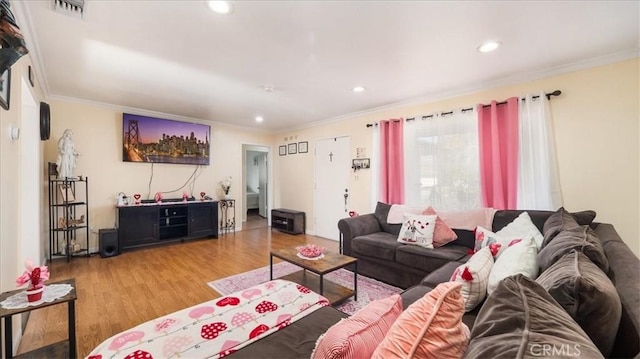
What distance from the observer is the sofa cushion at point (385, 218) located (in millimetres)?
3580

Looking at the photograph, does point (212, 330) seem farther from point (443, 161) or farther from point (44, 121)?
point (44, 121)

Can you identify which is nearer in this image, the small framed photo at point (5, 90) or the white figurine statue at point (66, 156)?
the small framed photo at point (5, 90)

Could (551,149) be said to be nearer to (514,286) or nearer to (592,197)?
(592,197)

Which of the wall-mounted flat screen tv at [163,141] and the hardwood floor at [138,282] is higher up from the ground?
the wall-mounted flat screen tv at [163,141]

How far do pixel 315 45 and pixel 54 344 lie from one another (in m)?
3.01

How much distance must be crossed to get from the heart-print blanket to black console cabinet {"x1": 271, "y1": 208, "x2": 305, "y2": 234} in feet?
12.6

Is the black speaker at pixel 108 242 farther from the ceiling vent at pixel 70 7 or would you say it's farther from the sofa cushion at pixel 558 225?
the sofa cushion at pixel 558 225

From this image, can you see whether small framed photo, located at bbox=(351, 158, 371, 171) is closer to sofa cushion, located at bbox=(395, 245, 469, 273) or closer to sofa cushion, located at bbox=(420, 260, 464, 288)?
sofa cushion, located at bbox=(395, 245, 469, 273)

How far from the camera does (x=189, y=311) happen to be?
1.53 metres

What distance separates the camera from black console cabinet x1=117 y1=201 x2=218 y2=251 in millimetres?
4180

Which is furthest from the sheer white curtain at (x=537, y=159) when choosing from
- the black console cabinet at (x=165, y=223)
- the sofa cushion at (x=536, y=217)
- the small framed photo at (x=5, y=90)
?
the black console cabinet at (x=165, y=223)

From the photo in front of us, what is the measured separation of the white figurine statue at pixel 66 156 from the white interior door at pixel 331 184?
12.8ft

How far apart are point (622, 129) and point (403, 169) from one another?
7.24ft

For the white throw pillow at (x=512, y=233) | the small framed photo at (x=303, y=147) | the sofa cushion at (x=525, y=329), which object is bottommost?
the white throw pillow at (x=512, y=233)
